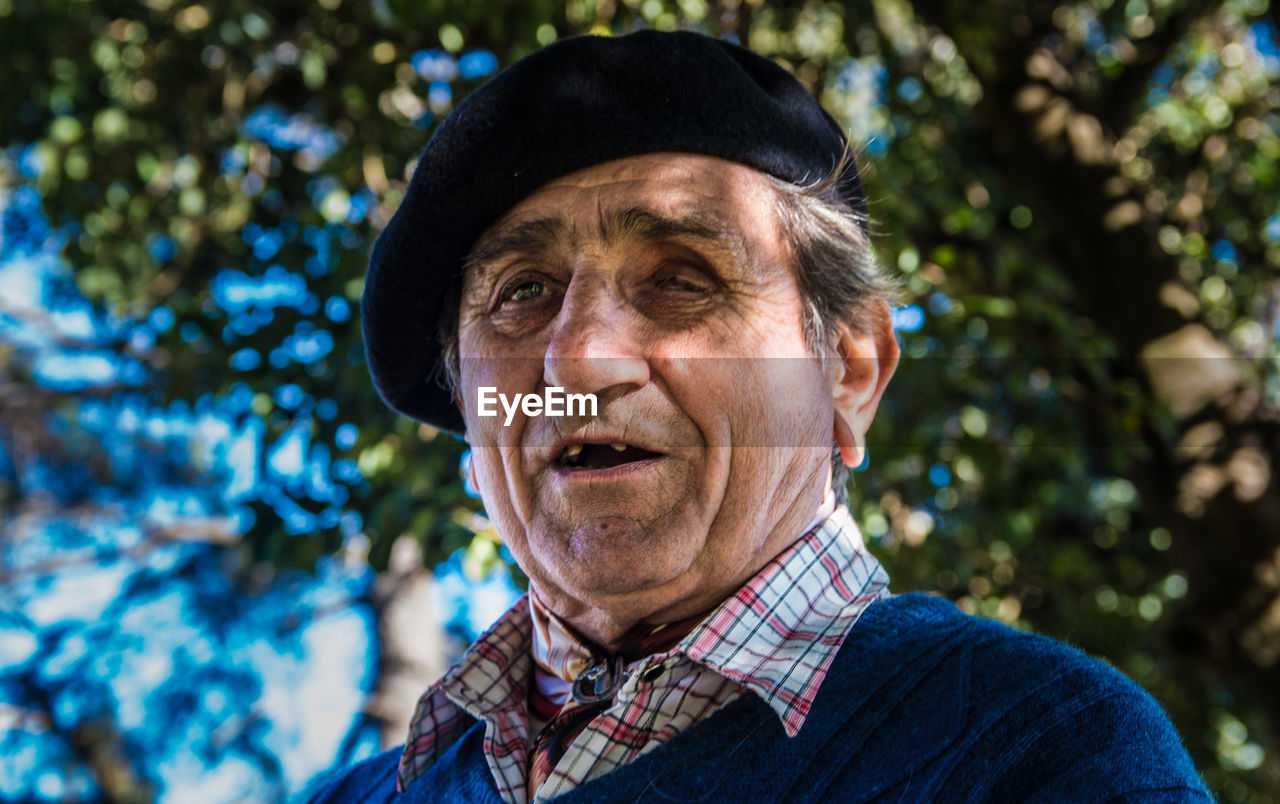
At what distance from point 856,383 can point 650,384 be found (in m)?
0.40

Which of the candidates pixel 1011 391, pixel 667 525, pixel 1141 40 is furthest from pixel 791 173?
pixel 1141 40

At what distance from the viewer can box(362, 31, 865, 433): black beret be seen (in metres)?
1.43

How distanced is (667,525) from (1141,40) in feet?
14.2

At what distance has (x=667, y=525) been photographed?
4.22ft

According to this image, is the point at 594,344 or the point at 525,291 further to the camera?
the point at 525,291

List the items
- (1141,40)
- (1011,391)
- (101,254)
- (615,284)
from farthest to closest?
(1141,40)
(101,254)
(1011,391)
(615,284)

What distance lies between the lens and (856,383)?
1.56m

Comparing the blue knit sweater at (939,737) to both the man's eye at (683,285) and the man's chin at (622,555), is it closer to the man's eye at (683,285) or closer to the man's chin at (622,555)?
the man's chin at (622,555)

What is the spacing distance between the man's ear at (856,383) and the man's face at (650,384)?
0.15 feet

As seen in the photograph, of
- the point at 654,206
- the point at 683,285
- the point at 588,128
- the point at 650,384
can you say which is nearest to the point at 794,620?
the point at 650,384

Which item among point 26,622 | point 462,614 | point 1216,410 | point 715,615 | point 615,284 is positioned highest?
point 615,284

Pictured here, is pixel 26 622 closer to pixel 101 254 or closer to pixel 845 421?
pixel 101 254

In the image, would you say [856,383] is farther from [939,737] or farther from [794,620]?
[939,737]

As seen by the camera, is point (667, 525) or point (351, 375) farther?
point (351, 375)
